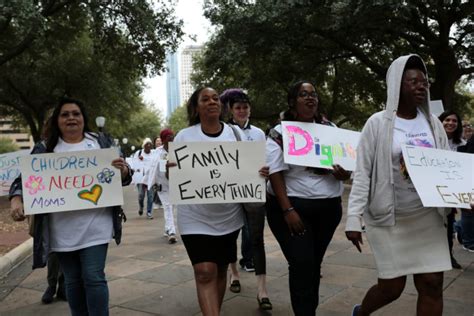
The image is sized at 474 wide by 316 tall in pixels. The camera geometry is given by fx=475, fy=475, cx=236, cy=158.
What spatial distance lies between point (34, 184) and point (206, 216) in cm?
119

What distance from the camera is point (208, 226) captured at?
3.22 metres

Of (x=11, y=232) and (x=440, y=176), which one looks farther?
(x=11, y=232)

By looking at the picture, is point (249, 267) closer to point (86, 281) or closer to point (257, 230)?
point (257, 230)

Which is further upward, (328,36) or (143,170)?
(328,36)

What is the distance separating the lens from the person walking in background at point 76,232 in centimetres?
312

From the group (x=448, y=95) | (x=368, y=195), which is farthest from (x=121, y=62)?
(x=368, y=195)

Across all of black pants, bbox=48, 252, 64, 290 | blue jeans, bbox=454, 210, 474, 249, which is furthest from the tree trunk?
black pants, bbox=48, 252, 64, 290

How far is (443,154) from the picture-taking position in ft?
9.82

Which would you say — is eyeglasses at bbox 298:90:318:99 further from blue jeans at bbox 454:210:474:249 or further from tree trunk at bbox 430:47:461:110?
tree trunk at bbox 430:47:461:110

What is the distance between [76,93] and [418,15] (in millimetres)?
14491

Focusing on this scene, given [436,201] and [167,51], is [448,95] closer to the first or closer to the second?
[167,51]

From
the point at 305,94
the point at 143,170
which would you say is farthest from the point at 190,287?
the point at 143,170

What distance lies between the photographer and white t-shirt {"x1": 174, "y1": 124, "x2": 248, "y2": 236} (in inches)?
127

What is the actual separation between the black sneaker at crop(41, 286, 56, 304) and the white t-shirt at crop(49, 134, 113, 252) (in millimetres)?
1666
